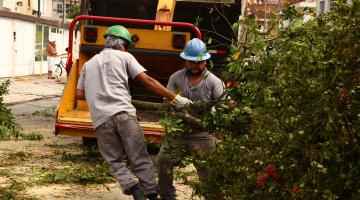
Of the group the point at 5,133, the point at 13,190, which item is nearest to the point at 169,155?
the point at 13,190

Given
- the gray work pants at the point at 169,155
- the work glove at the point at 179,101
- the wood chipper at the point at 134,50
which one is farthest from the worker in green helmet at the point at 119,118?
the wood chipper at the point at 134,50

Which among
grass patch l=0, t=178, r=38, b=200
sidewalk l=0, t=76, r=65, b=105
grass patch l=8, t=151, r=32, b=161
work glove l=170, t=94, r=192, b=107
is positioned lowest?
sidewalk l=0, t=76, r=65, b=105

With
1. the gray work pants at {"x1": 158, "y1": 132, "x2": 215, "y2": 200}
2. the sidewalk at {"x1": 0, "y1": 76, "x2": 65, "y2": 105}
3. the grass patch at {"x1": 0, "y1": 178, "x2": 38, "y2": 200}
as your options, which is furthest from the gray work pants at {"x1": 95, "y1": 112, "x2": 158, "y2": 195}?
the sidewalk at {"x1": 0, "y1": 76, "x2": 65, "y2": 105}

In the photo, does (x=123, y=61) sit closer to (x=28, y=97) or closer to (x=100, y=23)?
(x=100, y=23)

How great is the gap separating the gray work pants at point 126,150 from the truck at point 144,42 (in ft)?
5.25

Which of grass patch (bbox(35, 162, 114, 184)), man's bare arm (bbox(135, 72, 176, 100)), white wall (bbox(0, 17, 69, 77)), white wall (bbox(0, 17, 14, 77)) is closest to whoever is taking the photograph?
man's bare arm (bbox(135, 72, 176, 100))

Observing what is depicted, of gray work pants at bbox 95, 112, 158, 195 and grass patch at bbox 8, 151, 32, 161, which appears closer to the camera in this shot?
gray work pants at bbox 95, 112, 158, 195

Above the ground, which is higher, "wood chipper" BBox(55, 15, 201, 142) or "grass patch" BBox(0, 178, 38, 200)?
"wood chipper" BBox(55, 15, 201, 142)

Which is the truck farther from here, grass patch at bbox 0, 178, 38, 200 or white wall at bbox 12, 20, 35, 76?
white wall at bbox 12, 20, 35, 76

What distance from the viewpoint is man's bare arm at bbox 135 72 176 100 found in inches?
218

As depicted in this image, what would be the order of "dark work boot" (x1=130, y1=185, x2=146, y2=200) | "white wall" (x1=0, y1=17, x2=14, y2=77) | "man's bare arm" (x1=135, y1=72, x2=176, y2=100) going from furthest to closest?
"white wall" (x1=0, y1=17, x2=14, y2=77)
"dark work boot" (x1=130, y1=185, x2=146, y2=200)
"man's bare arm" (x1=135, y1=72, x2=176, y2=100)

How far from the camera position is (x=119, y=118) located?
18.8 feet

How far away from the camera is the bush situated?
342 centimetres

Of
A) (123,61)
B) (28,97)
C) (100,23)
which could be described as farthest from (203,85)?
(28,97)
